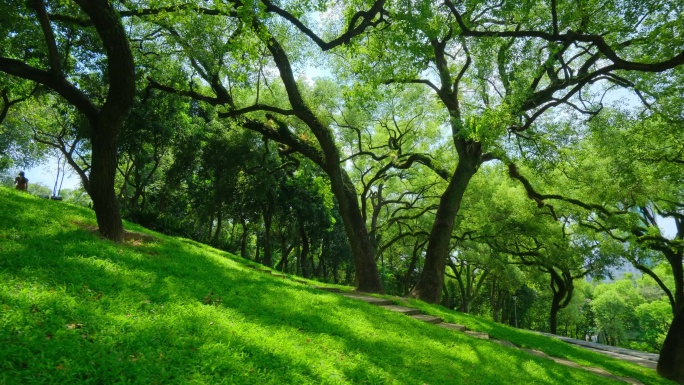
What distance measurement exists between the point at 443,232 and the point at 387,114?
9.28 m

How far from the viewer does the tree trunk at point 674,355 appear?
10078 millimetres

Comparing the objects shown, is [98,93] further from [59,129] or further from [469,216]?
[469,216]

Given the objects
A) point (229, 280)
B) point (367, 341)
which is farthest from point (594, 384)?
point (229, 280)

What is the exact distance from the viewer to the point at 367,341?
5.71 m

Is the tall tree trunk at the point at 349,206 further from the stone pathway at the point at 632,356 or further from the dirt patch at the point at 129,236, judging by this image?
the stone pathway at the point at 632,356

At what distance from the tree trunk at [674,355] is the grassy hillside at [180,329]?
14.4ft

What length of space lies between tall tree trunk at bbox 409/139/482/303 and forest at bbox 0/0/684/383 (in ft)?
0.17

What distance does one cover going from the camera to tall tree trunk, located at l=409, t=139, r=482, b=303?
12.0 m

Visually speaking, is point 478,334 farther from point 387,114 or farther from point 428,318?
point 387,114

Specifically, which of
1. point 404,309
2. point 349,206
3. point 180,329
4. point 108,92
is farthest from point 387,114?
point 180,329

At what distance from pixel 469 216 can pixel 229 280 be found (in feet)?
52.9

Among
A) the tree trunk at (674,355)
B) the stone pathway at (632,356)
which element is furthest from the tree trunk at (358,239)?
the stone pathway at (632,356)

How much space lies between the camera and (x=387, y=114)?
19.6 meters

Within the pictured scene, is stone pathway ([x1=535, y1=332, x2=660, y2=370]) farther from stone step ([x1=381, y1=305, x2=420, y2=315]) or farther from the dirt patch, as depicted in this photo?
the dirt patch
